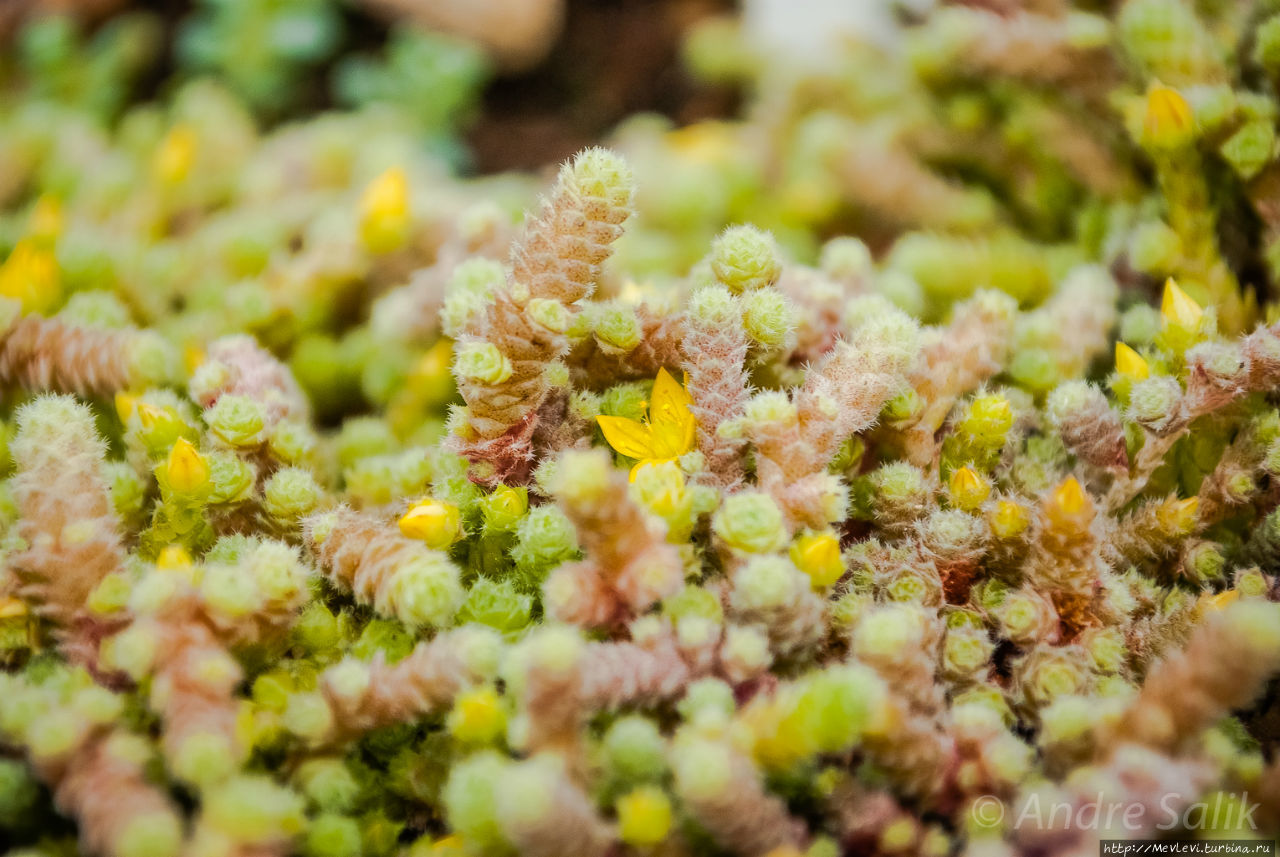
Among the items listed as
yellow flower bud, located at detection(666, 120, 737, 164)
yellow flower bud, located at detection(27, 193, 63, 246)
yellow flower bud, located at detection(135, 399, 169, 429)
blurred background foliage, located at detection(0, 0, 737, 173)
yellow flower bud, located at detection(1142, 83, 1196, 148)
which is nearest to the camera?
yellow flower bud, located at detection(135, 399, 169, 429)

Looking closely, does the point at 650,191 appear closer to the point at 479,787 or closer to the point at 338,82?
the point at 338,82

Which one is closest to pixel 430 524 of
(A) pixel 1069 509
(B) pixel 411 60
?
(A) pixel 1069 509

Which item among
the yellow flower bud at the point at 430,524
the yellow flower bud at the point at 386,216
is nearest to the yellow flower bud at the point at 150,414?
the yellow flower bud at the point at 430,524

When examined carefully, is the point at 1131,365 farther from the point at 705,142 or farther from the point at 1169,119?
the point at 705,142

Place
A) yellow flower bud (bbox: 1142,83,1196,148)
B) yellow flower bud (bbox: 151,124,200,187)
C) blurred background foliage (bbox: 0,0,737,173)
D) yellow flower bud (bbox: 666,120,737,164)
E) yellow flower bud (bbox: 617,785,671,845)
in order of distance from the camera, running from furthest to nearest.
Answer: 1. blurred background foliage (bbox: 0,0,737,173)
2. yellow flower bud (bbox: 666,120,737,164)
3. yellow flower bud (bbox: 151,124,200,187)
4. yellow flower bud (bbox: 1142,83,1196,148)
5. yellow flower bud (bbox: 617,785,671,845)

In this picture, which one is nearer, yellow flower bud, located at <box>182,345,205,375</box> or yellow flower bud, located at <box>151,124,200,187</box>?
yellow flower bud, located at <box>182,345,205,375</box>

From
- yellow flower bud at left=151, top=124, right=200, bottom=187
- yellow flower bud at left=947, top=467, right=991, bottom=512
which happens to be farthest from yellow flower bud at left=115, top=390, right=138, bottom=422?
yellow flower bud at left=947, top=467, right=991, bottom=512

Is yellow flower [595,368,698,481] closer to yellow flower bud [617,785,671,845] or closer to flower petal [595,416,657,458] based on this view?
flower petal [595,416,657,458]
